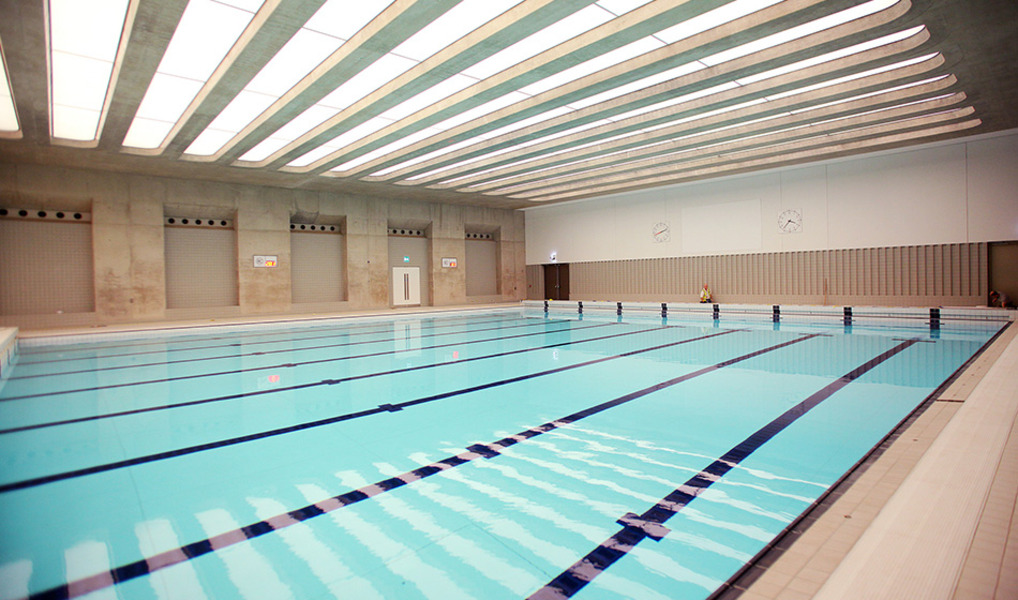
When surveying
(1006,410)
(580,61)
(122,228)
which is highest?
(580,61)

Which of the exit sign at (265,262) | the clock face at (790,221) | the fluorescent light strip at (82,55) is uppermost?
the fluorescent light strip at (82,55)

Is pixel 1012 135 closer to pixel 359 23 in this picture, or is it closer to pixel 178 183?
pixel 359 23

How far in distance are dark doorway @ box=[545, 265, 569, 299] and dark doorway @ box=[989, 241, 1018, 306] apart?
12669mm

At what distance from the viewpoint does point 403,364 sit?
22.4 feet

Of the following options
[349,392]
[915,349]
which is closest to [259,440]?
[349,392]

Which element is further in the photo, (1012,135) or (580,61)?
(1012,135)

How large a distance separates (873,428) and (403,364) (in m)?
5.12

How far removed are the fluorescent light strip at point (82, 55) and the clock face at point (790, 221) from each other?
48.7 ft

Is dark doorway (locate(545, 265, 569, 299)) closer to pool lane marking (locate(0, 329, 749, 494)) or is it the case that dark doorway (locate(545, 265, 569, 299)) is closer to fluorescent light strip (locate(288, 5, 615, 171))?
fluorescent light strip (locate(288, 5, 615, 171))

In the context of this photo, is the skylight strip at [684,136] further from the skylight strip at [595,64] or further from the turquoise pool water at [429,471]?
the turquoise pool water at [429,471]

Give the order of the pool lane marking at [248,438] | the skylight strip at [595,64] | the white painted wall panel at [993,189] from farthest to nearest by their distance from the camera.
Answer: the white painted wall panel at [993,189]
the skylight strip at [595,64]
the pool lane marking at [248,438]

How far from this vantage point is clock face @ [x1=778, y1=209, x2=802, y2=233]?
14177mm

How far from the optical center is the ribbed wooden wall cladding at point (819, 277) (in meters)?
12.3

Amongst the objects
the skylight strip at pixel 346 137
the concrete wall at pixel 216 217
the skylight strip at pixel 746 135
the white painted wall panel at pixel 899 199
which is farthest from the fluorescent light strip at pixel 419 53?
the white painted wall panel at pixel 899 199
